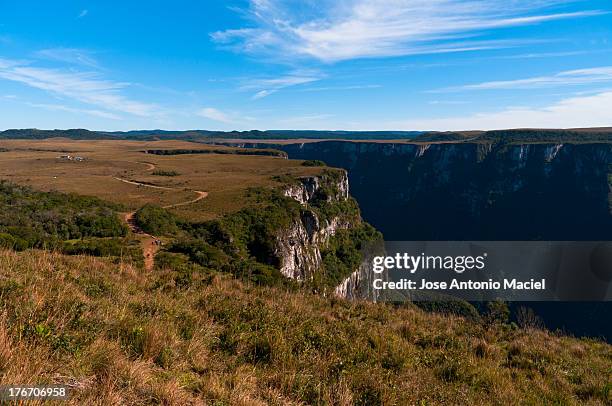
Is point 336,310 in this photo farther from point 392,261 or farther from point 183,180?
point 392,261

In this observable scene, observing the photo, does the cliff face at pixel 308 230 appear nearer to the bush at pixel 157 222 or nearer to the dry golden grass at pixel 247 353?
the bush at pixel 157 222

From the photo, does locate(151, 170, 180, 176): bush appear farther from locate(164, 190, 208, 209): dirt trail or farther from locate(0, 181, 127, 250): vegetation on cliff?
locate(0, 181, 127, 250): vegetation on cliff

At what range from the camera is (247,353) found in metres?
6.12

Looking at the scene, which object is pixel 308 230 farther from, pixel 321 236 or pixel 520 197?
pixel 520 197

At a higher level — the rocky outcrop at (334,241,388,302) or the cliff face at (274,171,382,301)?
the cliff face at (274,171,382,301)

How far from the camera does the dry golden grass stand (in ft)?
13.7

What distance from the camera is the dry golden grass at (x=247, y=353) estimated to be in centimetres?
417

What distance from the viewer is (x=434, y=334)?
9289 millimetres

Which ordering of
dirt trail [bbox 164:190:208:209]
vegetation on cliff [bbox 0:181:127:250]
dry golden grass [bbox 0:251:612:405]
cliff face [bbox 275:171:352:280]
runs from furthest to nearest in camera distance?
1. dirt trail [bbox 164:190:208:209]
2. cliff face [bbox 275:171:352:280]
3. vegetation on cliff [bbox 0:181:127:250]
4. dry golden grass [bbox 0:251:612:405]

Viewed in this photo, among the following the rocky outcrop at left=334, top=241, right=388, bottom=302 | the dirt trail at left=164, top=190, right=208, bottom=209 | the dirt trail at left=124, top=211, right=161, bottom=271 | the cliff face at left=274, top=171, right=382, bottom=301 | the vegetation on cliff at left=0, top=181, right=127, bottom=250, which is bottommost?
the rocky outcrop at left=334, top=241, right=388, bottom=302

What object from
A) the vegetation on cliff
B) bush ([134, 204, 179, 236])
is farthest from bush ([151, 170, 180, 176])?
bush ([134, 204, 179, 236])

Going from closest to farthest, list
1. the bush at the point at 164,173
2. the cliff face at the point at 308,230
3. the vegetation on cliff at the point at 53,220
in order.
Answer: the vegetation on cliff at the point at 53,220
the cliff face at the point at 308,230
the bush at the point at 164,173

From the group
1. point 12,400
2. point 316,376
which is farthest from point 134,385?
point 316,376

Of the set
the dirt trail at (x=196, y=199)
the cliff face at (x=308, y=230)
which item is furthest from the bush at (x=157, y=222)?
the cliff face at (x=308, y=230)
